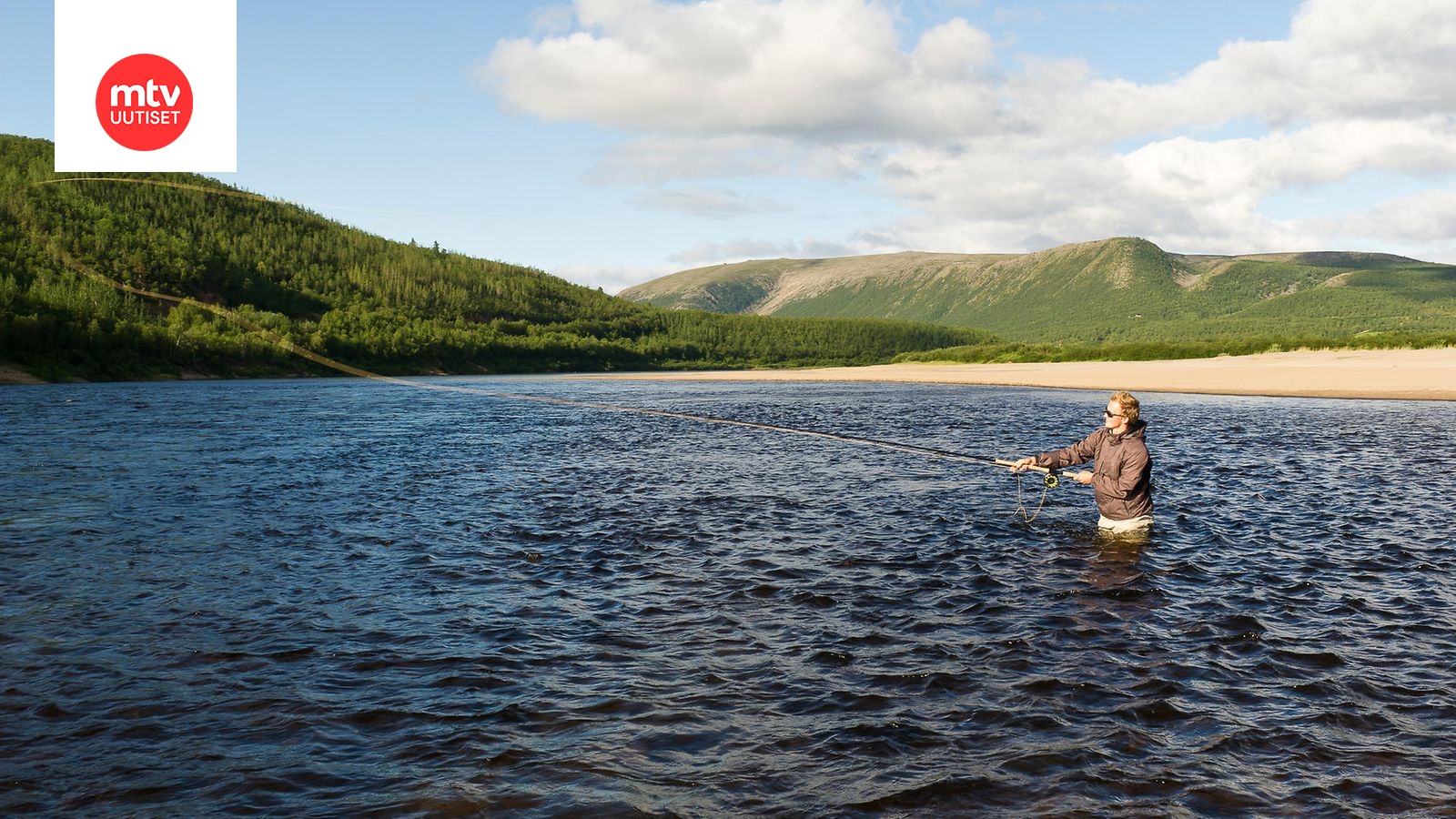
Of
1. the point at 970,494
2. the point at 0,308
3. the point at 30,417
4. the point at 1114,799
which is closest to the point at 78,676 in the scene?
Result: the point at 1114,799

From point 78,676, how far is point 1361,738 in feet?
38.7

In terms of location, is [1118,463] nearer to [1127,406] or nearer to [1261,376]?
[1127,406]

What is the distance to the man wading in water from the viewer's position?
1443 cm

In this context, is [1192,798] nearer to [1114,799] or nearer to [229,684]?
[1114,799]

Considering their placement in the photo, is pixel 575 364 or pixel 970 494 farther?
pixel 575 364

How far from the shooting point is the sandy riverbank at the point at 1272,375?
184 feet

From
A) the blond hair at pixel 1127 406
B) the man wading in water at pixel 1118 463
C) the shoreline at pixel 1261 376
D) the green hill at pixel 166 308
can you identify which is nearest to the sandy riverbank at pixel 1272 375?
the shoreline at pixel 1261 376

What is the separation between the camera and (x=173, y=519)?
717 inches

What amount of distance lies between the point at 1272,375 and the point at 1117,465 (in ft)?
213

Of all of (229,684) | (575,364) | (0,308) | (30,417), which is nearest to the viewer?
(229,684)

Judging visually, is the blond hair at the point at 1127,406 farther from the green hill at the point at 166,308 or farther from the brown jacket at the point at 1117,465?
the green hill at the point at 166,308

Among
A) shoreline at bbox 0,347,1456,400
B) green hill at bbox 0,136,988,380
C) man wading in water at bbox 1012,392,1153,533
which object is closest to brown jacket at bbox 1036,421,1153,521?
man wading in water at bbox 1012,392,1153,533

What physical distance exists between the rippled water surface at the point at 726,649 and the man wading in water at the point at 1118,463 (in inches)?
28.8

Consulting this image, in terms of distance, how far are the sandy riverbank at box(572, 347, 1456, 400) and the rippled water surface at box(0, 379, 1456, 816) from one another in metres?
39.8
